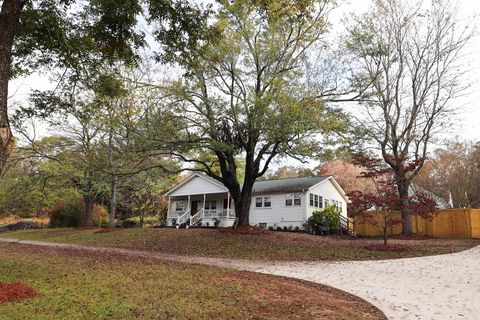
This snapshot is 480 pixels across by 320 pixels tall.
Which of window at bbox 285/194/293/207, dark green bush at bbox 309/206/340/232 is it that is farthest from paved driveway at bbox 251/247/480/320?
window at bbox 285/194/293/207

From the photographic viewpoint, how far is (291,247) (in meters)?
16.6

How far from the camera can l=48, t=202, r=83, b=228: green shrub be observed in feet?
109

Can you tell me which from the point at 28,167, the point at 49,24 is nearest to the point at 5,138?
the point at 49,24

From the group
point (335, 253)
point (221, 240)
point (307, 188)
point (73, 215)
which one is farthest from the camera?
point (73, 215)

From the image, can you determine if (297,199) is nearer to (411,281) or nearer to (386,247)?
(386,247)

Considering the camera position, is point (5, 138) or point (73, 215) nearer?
point (5, 138)

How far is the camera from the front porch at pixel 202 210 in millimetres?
30297

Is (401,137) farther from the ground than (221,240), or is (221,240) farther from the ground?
(401,137)

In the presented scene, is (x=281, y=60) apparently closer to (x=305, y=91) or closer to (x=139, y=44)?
(x=305, y=91)

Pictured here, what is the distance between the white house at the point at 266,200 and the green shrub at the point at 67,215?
861 centimetres

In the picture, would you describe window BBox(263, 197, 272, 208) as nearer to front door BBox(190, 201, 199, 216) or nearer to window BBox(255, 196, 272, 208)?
window BBox(255, 196, 272, 208)

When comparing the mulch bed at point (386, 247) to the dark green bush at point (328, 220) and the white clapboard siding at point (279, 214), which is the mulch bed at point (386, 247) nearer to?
the dark green bush at point (328, 220)

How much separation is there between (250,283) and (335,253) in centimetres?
809

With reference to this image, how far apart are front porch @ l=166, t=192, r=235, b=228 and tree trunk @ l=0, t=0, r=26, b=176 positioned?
23545 millimetres
